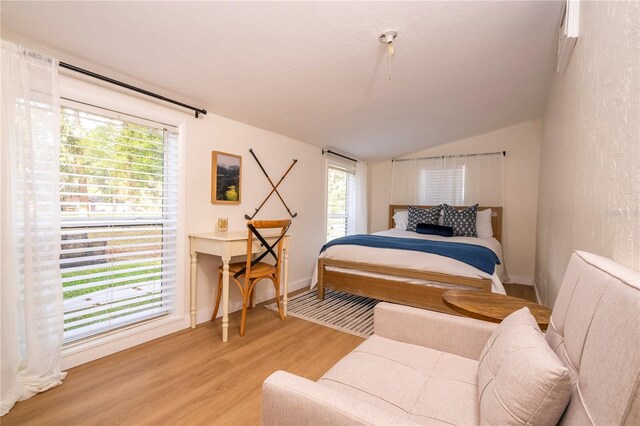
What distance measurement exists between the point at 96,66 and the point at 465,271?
125 inches

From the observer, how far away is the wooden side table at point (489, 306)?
143 cm

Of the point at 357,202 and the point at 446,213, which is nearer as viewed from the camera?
the point at 446,213

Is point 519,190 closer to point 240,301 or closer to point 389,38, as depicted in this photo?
point 389,38

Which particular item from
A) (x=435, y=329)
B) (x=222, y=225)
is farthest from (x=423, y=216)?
(x=435, y=329)

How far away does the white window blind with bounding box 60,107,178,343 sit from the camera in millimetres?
1960

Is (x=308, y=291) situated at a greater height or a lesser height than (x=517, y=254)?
lesser

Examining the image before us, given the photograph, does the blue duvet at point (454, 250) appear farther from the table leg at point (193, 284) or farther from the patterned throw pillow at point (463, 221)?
the table leg at point (193, 284)

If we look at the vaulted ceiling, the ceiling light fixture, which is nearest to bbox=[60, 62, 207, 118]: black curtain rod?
the vaulted ceiling

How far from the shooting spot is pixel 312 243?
4.12m

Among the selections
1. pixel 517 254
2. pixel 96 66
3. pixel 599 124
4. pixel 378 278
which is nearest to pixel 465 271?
pixel 378 278

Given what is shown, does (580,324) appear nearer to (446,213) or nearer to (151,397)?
(151,397)

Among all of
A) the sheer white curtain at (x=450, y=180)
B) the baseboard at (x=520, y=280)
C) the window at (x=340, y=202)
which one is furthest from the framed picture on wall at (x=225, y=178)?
the baseboard at (x=520, y=280)

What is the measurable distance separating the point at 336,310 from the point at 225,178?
176cm

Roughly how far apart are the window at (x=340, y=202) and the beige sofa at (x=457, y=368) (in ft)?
10.2
